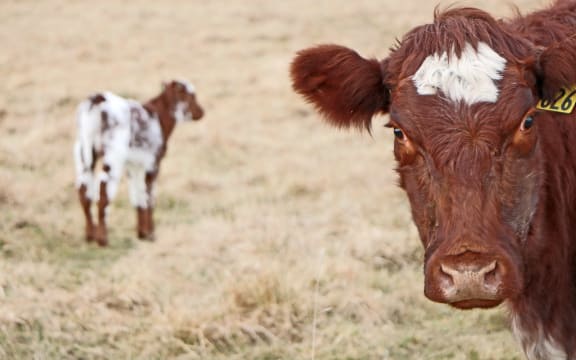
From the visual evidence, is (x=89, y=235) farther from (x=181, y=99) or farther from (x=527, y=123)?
Result: (x=527, y=123)

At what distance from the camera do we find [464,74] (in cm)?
321

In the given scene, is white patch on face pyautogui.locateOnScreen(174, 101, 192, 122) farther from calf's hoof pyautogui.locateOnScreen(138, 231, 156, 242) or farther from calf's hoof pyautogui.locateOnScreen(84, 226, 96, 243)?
calf's hoof pyautogui.locateOnScreen(84, 226, 96, 243)

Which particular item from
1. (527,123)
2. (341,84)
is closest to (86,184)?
(341,84)

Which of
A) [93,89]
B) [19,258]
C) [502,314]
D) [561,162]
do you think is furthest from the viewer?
[93,89]

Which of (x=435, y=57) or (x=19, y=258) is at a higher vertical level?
(x=435, y=57)

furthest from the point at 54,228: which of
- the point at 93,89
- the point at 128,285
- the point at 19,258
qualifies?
the point at 93,89

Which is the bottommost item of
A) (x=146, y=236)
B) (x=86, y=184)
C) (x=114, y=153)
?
(x=146, y=236)

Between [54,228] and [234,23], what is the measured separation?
18.0 metres

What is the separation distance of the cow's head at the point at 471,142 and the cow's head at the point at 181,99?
6756 mm

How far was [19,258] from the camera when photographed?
22.5 ft

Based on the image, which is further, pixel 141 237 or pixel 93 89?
pixel 93 89

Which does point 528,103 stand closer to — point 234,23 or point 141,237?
point 141,237

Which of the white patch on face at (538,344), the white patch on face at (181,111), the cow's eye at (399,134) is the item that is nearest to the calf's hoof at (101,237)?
the white patch on face at (181,111)

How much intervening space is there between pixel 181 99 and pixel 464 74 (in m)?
7.28
